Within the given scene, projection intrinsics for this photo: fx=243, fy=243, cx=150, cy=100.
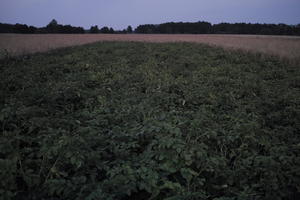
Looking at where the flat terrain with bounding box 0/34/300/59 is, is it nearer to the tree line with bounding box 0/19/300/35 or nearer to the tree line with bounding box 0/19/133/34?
the tree line with bounding box 0/19/133/34

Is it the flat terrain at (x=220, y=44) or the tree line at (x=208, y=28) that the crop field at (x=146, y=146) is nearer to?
the flat terrain at (x=220, y=44)

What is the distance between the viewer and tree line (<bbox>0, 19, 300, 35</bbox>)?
39.1 m

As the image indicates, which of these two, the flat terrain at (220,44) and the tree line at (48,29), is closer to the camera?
the flat terrain at (220,44)

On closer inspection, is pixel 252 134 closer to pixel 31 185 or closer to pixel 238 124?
pixel 238 124

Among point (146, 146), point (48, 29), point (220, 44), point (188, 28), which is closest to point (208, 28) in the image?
point (188, 28)

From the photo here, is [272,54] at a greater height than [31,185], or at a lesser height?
greater

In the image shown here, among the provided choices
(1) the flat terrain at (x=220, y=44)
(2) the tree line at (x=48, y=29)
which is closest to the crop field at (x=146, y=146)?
(1) the flat terrain at (x=220, y=44)

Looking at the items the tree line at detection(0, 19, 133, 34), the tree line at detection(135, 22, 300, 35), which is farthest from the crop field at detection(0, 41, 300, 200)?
the tree line at detection(135, 22, 300, 35)

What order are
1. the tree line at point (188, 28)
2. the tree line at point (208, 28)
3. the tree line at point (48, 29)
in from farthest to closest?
the tree line at point (208, 28)
the tree line at point (188, 28)
the tree line at point (48, 29)

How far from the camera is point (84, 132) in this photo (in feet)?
11.4

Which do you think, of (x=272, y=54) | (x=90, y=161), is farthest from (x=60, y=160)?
(x=272, y=54)

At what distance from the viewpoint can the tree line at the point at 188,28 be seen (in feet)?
128

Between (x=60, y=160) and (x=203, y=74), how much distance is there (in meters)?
7.14

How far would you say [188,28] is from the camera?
173ft
